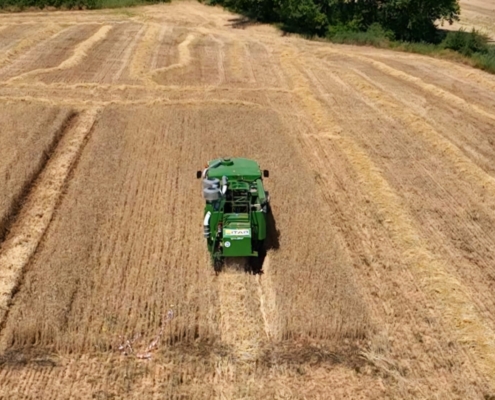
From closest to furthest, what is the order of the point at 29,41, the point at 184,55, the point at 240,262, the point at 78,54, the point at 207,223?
the point at 207,223 → the point at 240,262 → the point at 78,54 → the point at 184,55 → the point at 29,41

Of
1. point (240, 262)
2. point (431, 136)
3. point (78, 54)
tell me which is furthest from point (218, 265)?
point (78, 54)

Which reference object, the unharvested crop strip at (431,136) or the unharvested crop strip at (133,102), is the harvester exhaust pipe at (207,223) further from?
the unharvested crop strip at (133,102)

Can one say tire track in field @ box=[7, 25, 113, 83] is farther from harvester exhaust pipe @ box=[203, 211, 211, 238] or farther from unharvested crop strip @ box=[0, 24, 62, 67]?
harvester exhaust pipe @ box=[203, 211, 211, 238]

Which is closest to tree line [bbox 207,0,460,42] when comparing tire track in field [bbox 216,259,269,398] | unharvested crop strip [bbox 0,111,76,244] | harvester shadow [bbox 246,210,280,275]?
unharvested crop strip [bbox 0,111,76,244]

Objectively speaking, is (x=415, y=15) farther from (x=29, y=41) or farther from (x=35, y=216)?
(x=35, y=216)

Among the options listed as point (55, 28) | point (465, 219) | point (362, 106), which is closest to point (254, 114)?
point (362, 106)
